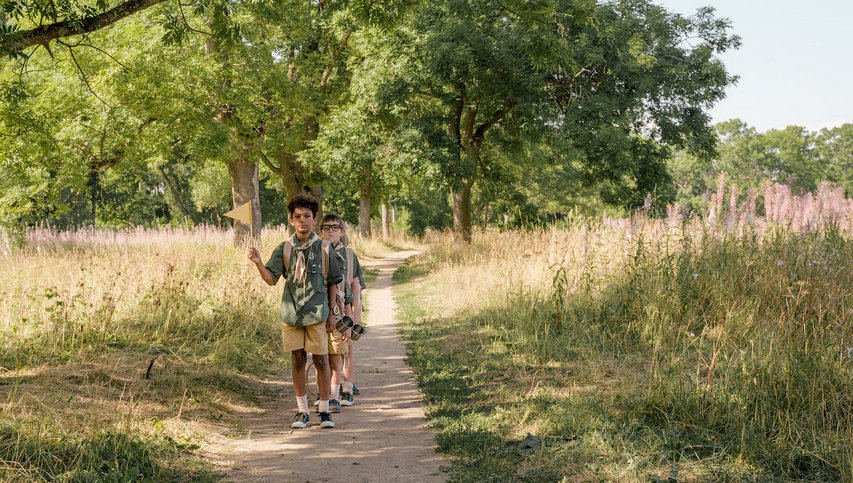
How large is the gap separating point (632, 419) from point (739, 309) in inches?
94.3

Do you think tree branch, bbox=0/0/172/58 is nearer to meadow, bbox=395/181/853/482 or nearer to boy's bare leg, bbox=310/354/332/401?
boy's bare leg, bbox=310/354/332/401

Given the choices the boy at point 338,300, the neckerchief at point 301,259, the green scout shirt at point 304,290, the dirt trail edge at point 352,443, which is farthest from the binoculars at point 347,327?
the dirt trail edge at point 352,443

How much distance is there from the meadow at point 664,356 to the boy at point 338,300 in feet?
3.22

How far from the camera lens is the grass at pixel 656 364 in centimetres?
445

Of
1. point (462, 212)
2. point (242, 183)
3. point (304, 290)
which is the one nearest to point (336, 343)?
point (304, 290)

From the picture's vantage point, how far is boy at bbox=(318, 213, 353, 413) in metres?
6.42

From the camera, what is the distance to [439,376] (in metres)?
7.94

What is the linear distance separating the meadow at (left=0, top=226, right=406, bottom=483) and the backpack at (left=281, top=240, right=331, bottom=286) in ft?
4.80

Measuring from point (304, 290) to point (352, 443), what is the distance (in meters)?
1.42

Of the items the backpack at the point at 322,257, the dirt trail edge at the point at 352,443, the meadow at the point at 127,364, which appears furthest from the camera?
the backpack at the point at 322,257

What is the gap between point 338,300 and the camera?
639 cm

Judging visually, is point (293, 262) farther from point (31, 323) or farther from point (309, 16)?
point (309, 16)

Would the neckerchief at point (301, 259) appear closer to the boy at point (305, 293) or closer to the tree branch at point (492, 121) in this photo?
the boy at point (305, 293)

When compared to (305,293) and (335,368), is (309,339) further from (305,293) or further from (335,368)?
(335,368)
